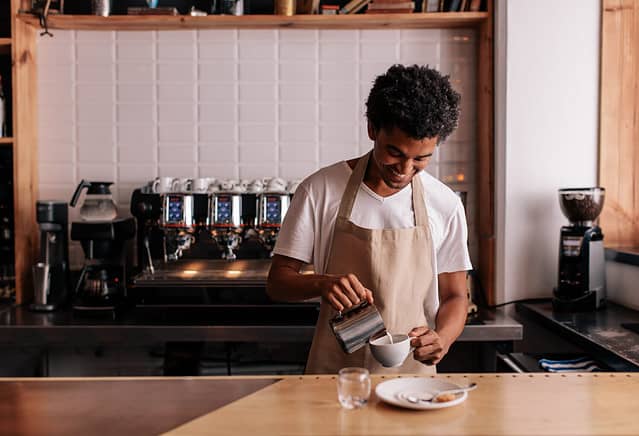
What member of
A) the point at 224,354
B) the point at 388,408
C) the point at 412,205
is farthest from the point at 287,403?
the point at 224,354

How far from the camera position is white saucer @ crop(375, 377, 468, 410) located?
1.48 metres

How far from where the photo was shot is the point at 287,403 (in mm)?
1546

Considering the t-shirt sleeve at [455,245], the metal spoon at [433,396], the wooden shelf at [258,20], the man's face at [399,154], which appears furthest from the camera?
the wooden shelf at [258,20]

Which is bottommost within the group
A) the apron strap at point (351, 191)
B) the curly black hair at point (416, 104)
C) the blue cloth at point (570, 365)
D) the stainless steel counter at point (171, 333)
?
the blue cloth at point (570, 365)

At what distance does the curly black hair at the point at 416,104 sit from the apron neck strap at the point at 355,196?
0.24 m

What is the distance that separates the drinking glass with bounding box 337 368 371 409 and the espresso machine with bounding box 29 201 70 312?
6.83 feet

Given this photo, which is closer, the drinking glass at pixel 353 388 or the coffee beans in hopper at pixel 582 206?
the drinking glass at pixel 353 388

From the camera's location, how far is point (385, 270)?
2.11 meters

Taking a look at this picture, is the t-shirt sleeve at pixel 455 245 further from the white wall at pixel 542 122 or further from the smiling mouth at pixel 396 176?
the white wall at pixel 542 122

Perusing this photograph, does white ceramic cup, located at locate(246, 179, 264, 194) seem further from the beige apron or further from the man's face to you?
the man's face

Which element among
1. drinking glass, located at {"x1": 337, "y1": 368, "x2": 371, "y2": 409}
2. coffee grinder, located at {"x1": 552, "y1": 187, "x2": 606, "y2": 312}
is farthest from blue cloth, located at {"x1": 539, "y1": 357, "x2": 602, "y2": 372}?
drinking glass, located at {"x1": 337, "y1": 368, "x2": 371, "y2": 409}

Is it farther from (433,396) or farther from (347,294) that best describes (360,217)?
(433,396)

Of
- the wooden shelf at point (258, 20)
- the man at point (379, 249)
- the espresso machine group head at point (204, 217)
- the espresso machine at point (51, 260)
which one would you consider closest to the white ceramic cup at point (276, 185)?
the espresso machine group head at point (204, 217)

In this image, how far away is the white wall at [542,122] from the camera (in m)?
3.21
